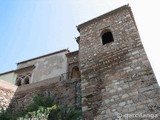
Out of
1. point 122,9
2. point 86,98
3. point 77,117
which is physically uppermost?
point 122,9

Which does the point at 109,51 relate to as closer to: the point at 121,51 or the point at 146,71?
the point at 121,51

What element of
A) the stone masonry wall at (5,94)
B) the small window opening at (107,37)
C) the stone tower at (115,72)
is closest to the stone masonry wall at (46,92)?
the stone masonry wall at (5,94)

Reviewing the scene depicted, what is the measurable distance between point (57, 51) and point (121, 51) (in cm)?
753

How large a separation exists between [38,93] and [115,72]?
353 centimetres

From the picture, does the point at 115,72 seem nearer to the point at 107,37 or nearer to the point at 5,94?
the point at 107,37

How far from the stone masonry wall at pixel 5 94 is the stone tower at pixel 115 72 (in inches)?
136

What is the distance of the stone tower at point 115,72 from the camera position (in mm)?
6551

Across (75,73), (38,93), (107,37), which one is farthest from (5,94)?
(107,37)

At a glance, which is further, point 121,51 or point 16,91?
point 16,91

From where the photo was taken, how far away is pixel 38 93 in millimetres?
9102

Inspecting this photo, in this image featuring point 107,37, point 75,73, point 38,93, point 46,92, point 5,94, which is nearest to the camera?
point 46,92

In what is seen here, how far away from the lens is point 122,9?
10.1 metres

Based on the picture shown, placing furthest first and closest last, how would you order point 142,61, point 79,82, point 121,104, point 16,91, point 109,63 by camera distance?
point 16,91, point 79,82, point 109,63, point 142,61, point 121,104

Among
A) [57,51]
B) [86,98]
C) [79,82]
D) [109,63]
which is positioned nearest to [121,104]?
[86,98]
